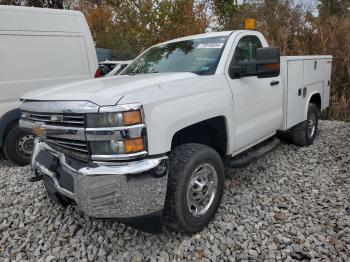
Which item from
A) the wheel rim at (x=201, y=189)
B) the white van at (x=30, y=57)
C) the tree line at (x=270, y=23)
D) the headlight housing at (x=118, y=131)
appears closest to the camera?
the headlight housing at (x=118, y=131)

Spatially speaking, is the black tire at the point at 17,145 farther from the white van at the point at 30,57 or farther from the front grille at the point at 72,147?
the front grille at the point at 72,147

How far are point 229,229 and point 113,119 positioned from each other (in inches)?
60.0

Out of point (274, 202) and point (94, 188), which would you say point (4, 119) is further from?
point (274, 202)

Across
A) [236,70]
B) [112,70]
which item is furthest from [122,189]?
[112,70]

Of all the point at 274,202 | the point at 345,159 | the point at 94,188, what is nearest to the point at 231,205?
the point at 274,202

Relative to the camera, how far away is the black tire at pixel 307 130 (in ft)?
16.6

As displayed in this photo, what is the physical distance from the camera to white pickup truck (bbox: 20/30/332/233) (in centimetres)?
231

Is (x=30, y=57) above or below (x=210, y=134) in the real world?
above

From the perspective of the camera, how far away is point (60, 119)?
2.47m

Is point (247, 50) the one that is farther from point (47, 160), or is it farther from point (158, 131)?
point (47, 160)

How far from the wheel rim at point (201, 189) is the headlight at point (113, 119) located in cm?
78

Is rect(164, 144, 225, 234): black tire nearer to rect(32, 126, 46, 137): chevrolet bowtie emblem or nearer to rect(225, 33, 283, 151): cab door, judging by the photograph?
rect(225, 33, 283, 151): cab door

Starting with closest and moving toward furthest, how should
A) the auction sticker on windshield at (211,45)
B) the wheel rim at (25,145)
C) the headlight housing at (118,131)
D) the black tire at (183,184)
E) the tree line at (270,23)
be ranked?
the headlight housing at (118,131) < the black tire at (183,184) < the auction sticker on windshield at (211,45) < the wheel rim at (25,145) < the tree line at (270,23)

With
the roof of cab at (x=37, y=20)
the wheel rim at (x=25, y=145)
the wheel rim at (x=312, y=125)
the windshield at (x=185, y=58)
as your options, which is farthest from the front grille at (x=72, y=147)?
the wheel rim at (x=312, y=125)
